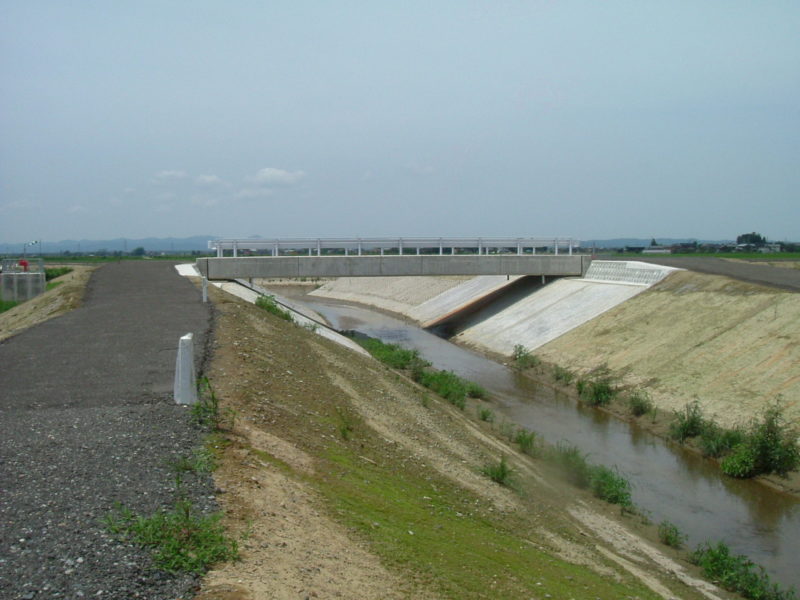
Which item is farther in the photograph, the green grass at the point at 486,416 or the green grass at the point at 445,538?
the green grass at the point at 486,416

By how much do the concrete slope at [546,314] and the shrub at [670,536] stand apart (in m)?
24.7

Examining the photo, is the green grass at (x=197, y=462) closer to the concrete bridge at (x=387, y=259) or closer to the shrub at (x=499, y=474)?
the shrub at (x=499, y=474)

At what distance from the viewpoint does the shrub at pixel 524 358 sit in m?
37.1

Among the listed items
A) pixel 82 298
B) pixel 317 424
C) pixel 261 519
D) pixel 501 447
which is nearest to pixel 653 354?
pixel 501 447

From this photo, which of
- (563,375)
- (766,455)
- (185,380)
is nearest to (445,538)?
(185,380)

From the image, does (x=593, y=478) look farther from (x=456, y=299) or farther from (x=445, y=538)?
(x=456, y=299)

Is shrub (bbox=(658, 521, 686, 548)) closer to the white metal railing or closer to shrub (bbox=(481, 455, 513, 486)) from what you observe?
shrub (bbox=(481, 455, 513, 486))

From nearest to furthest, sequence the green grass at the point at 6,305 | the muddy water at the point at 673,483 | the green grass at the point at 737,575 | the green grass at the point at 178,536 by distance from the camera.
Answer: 1. the green grass at the point at 178,536
2. the green grass at the point at 737,575
3. the muddy water at the point at 673,483
4. the green grass at the point at 6,305

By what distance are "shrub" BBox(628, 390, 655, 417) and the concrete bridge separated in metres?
22.7

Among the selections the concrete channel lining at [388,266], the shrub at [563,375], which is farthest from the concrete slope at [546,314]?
the shrub at [563,375]

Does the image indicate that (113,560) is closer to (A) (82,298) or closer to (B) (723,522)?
(B) (723,522)

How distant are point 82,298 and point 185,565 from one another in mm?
28133

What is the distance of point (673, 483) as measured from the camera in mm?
Result: 20109

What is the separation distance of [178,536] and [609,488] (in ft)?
39.2
